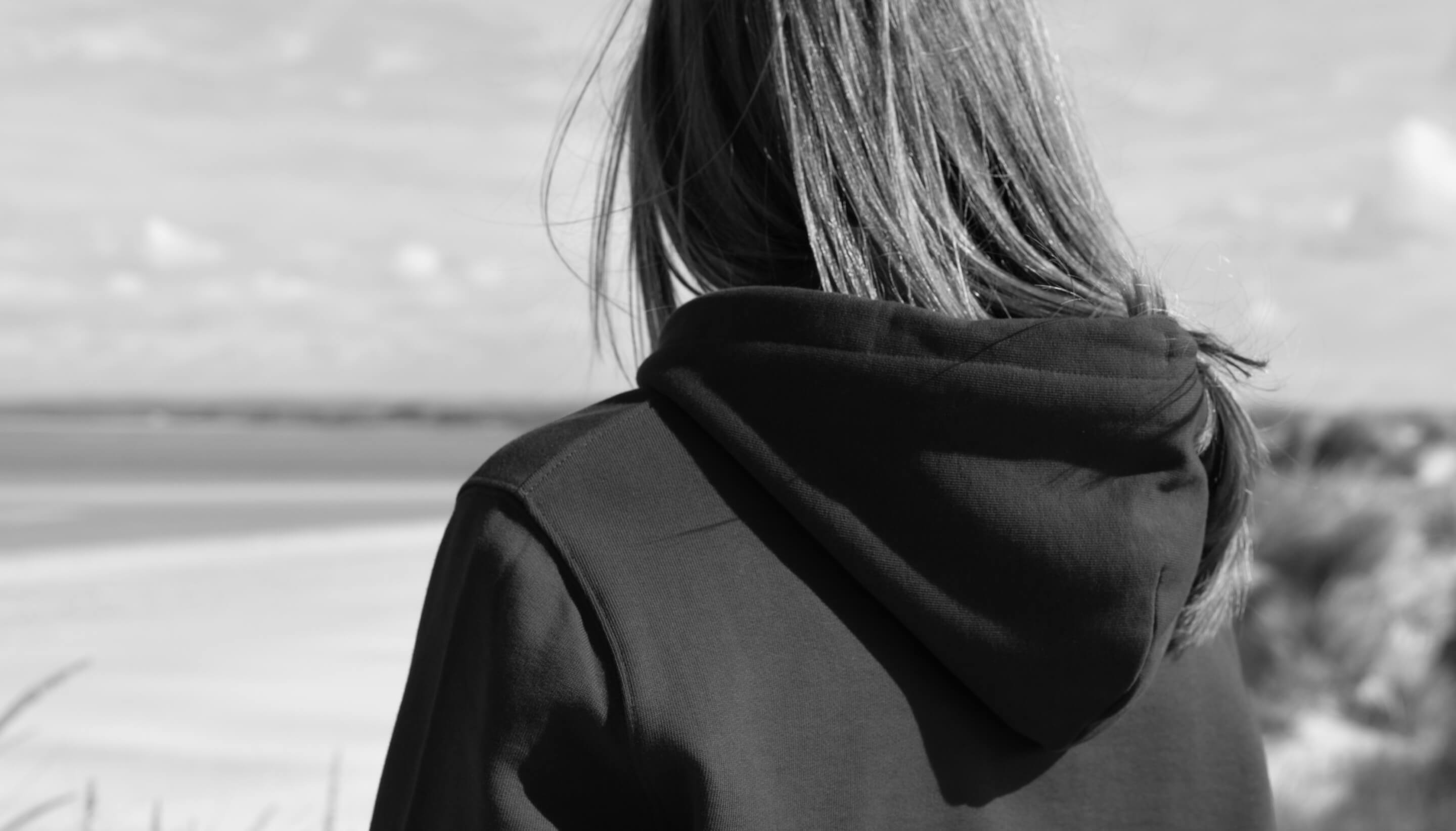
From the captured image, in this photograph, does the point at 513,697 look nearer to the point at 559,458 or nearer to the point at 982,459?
the point at 559,458

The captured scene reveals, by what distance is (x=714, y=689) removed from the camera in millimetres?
957

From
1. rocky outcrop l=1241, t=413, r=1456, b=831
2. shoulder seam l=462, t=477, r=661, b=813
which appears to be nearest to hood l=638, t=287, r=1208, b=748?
shoulder seam l=462, t=477, r=661, b=813

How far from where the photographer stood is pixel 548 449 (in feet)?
3.21

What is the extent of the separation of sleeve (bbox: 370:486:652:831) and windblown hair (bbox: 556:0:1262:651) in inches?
15.5

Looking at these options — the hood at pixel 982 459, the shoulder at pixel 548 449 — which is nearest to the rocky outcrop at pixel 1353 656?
the hood at pixel 982 459

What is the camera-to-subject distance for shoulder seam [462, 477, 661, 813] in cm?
92

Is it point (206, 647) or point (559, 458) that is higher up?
point (559, 458)

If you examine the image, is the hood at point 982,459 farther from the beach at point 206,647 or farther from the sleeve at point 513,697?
the beach at point 206,647

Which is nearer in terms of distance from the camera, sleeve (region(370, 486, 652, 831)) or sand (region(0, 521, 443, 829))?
sleeve (region(370, 486, 652, 831))

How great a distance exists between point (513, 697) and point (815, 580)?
29 centimetres

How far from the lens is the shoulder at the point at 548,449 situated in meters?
0.95

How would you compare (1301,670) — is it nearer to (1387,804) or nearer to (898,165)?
(1387,804)

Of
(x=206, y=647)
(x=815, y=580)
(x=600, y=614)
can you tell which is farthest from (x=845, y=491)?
(x=206, y=647)

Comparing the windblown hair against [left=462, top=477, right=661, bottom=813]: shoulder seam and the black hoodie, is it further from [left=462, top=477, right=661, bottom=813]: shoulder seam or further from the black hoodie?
[left=462, top=477, right=661, bottom=813]: shoulder seam
